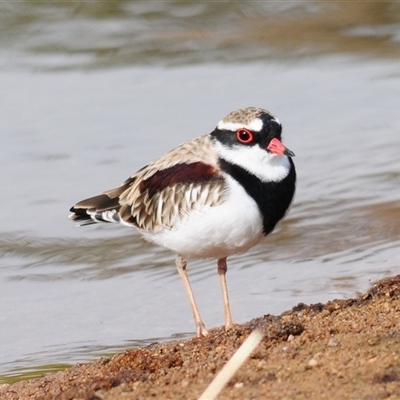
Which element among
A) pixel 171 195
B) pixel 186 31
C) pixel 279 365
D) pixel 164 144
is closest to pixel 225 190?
pixel 171 195

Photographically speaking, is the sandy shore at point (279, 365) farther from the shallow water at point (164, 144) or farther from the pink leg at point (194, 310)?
the shallow water at point (164, 144)

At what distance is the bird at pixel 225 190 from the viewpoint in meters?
5.98

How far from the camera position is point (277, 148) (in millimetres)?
5996


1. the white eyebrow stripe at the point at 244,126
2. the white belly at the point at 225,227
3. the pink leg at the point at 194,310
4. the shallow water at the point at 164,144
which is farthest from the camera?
the shallow water at the point at 164,144

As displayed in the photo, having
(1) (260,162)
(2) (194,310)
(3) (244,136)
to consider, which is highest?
(3) (244,136)

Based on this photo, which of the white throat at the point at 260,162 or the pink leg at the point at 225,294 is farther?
the pink leg at the point at 225,294

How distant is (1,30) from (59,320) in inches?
281

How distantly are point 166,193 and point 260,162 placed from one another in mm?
661

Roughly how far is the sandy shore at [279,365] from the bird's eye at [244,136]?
1028 mm

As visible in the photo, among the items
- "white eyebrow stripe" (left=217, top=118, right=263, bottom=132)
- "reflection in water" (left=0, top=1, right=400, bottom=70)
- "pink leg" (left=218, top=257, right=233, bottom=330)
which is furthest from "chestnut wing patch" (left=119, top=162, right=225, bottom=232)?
"reflection in water" (left=0, top=1, right=400, bottom=70)

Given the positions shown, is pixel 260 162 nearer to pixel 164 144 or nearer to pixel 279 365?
pixel 279 365

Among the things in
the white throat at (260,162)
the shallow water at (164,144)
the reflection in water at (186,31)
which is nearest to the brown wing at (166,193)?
the white throat at (260,162)

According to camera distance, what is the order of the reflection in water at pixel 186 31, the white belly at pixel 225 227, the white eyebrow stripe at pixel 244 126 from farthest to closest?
the reflection in water at pixel 186 31 < the white eyebrow stripe at pixel 244 126 < the white belly at pixel 225 227

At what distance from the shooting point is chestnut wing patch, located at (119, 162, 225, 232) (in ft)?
20.0
